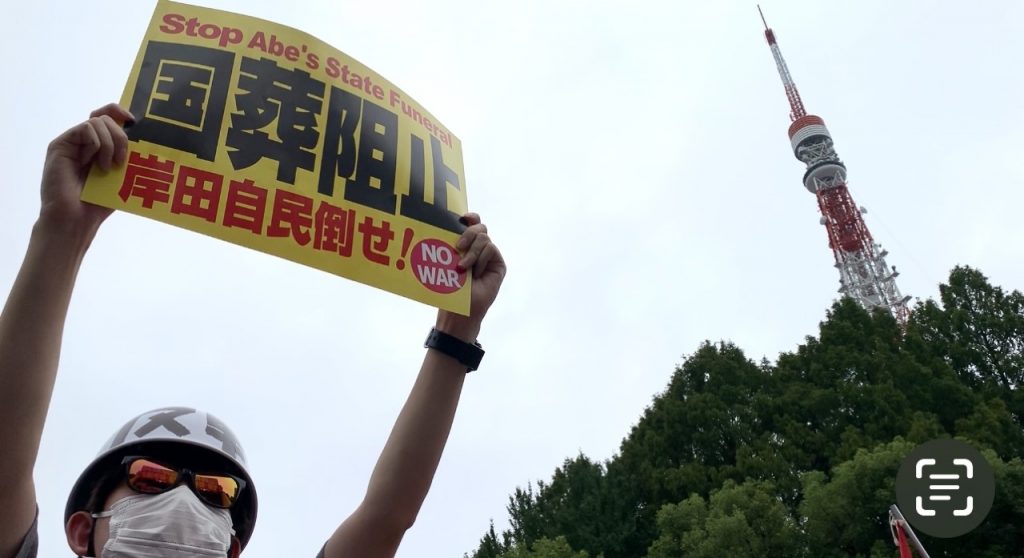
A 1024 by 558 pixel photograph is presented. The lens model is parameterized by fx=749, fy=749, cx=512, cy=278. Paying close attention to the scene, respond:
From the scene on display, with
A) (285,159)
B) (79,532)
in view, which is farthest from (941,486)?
(79,532)

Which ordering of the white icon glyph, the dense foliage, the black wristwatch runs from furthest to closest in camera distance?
the dense foliage < the white icon glyph < the black wristwatch

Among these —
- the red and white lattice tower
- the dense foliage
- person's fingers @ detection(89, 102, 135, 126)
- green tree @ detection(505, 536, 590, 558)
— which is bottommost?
person's fingers @ detection(89, 102, 135, 126)

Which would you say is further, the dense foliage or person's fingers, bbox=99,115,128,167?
the dense foliage

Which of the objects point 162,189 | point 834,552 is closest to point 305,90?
point 162,189

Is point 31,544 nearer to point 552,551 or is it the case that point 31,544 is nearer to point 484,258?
point 484,258

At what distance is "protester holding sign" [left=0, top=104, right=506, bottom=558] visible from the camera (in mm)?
1468

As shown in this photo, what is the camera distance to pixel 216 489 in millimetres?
1976

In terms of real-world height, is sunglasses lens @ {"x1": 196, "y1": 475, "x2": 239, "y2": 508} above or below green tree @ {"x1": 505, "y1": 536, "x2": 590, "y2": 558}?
below

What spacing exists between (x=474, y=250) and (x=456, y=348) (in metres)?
0.33

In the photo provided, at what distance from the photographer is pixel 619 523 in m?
21.0

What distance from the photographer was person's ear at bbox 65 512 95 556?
186 cm

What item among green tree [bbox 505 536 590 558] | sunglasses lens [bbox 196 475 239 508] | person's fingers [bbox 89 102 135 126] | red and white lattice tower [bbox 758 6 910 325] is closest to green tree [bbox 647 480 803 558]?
green tree [bbox 505 536 590 558]

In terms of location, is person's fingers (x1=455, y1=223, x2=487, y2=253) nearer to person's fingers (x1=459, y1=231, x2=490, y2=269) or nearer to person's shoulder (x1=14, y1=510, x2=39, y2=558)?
person's fingers (x1=459, y1=231, x2=490, y2=269)

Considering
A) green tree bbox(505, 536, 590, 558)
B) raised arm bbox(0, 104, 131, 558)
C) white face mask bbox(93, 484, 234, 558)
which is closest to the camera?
raised arm bbox(0, 104, 131, 558)
